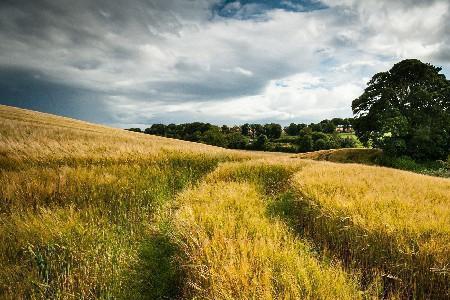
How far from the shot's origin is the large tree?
31.8 meters

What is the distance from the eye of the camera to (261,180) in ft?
35.1

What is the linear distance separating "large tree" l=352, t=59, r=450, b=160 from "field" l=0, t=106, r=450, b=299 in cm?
2673

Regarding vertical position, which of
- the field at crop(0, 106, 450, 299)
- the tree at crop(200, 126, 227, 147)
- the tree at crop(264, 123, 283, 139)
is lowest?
the field at crop(0, 106, 450, 299)

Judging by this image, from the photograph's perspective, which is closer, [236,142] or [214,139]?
[214,139]

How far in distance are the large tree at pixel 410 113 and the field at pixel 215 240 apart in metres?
26.7

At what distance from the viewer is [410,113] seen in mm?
33156

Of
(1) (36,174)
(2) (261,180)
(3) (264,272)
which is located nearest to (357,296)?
(3) (264,272)

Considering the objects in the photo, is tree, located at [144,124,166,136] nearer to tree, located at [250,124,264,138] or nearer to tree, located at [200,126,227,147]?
tree, located at [200,126,227,147]

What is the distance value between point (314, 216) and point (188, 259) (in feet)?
10.8

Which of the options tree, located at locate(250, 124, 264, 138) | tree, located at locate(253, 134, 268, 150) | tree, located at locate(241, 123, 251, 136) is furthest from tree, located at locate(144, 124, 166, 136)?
tree, located at locate(253, 134, 268, 150)

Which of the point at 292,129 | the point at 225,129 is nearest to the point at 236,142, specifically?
the point at 292,129

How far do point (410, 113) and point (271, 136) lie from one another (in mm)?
85628

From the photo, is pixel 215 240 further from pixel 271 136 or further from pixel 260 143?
pixel 271 136

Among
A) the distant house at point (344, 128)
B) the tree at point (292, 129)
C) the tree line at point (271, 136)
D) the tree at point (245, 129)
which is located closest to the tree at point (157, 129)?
the tree line at point (271, 136)
